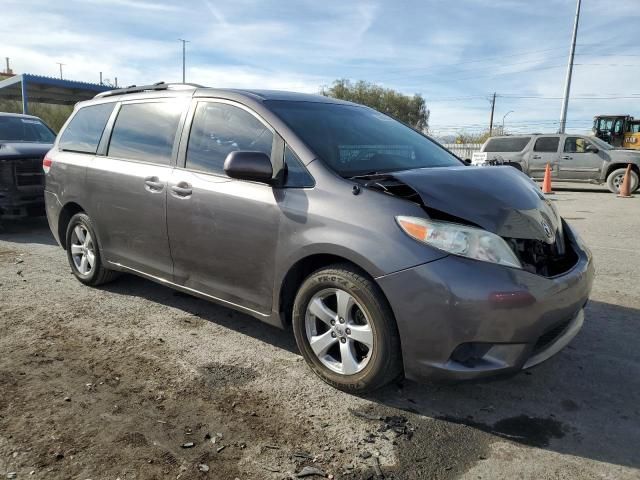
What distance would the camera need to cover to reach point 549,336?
9.25 feet

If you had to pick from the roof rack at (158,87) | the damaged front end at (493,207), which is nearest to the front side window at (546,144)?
the damaged front end at (493,207)

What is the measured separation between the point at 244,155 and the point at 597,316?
10.5 feet

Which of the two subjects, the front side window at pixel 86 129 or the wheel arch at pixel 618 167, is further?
the wheel arch at pixel 618 167

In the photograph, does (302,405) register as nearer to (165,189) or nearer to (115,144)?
(165,189)

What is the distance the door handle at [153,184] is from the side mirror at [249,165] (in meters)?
0.96

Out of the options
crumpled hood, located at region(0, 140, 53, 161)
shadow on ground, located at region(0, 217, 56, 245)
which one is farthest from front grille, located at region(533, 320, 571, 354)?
crumpled hood, located at region(0, 140, 53, 161)

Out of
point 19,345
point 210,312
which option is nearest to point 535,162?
point 210,312

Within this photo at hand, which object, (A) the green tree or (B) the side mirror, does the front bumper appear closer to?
(B) the side mirror

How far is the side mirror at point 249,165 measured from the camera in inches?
122

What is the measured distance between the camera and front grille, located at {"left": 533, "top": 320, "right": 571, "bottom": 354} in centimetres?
275

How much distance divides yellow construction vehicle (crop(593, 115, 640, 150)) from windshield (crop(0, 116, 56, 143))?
2605 centimetres

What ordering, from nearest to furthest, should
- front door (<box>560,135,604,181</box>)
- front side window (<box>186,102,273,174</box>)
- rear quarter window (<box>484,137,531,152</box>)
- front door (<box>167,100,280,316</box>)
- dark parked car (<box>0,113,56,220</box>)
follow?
front door (<box>167,100,280,316</box>), front side window (<box>186,102,273,174</box>), dark parked car (<box>0,113,56,220</box>), front door (<box>560,135,604,181</box>), rear quarter window (<box>484,137,531,152</box>)

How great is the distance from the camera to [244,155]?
3.12 metres

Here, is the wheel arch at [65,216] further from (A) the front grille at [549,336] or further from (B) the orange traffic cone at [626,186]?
(B) the orange traffic cone at [626,186]
